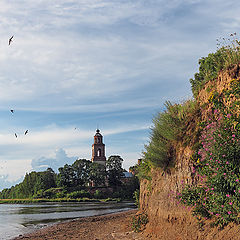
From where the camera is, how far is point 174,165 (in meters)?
10.0

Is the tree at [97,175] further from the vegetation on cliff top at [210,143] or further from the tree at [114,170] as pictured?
the vegetation on cliff top at [210,143]

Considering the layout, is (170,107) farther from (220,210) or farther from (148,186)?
(220,210)

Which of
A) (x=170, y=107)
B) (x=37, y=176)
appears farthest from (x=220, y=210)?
(x=37, y=176)

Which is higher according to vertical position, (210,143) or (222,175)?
(210,143)

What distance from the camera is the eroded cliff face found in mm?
8164

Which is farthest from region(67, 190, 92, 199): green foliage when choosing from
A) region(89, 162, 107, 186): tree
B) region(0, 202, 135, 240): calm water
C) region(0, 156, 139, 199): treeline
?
region(0, 202, 135, 240): calm water

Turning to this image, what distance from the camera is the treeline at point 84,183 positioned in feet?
263

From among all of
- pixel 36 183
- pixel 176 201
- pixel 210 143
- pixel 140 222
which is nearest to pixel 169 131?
pixel 176 201

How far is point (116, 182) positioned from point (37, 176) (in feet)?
98.4

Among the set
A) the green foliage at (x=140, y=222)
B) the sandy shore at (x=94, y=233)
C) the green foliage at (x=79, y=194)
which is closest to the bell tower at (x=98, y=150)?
the green foliage at (x=79, y=194)

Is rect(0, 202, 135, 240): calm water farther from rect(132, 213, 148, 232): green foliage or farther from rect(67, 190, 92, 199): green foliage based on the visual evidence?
rect(67, 190, 92, 199): green foliage

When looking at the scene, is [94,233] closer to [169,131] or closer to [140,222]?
[140,222]

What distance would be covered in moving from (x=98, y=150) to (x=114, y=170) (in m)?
16.0

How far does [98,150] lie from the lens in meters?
103
